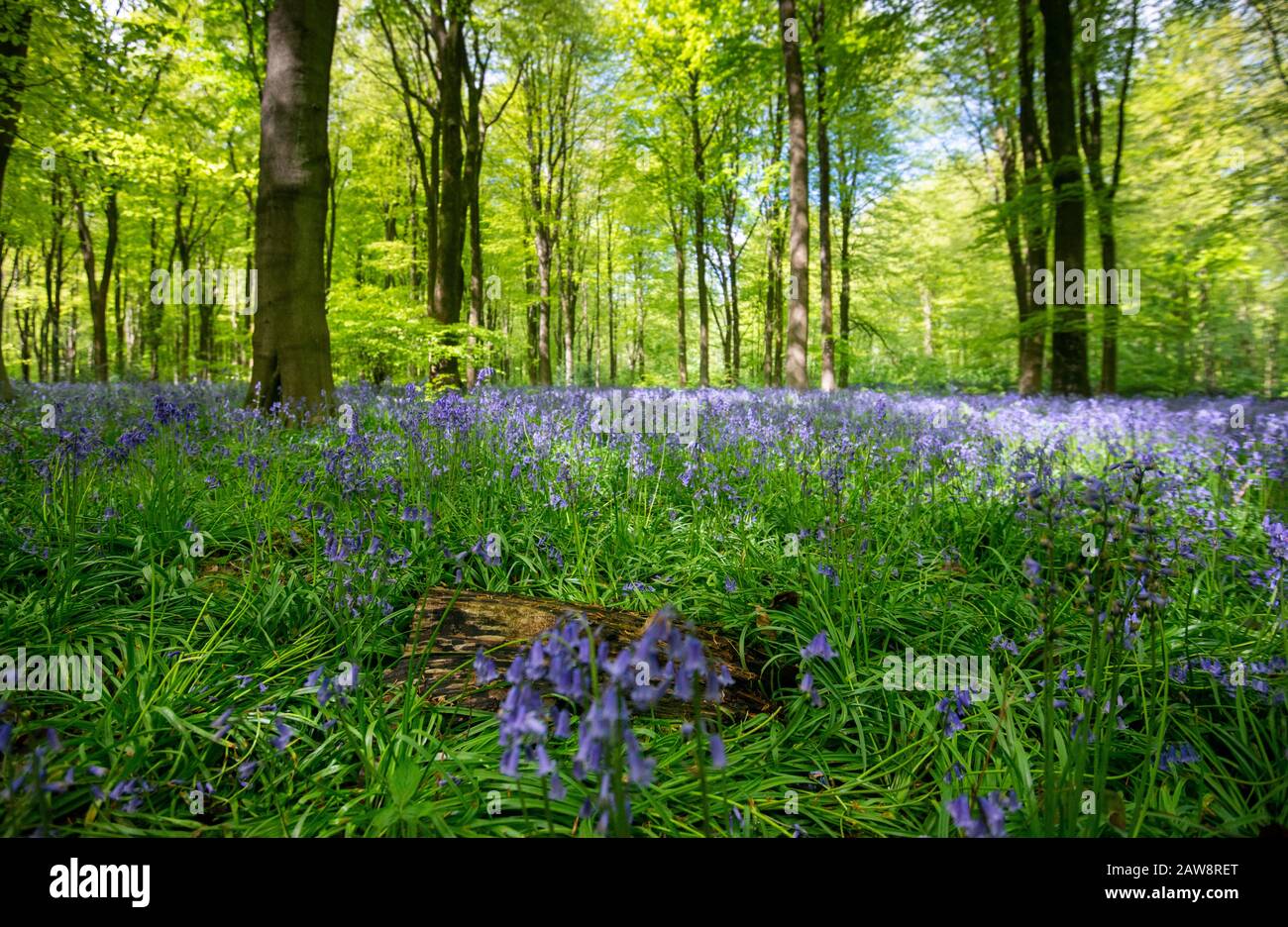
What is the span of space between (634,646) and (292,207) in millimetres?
6355

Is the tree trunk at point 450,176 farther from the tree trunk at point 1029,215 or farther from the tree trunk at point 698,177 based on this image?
the tree trunk at point 1029,215

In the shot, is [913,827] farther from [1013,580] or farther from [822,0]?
[822,0]

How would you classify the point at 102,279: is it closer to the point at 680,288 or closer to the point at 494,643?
the point at 680,288

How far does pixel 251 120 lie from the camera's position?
680 inches

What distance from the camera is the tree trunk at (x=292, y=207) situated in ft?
17.3

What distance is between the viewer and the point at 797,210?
10906 mm

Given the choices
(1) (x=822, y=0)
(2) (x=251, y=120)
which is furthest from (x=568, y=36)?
(2) (x=251, y=120)

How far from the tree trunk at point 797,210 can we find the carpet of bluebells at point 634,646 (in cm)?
724

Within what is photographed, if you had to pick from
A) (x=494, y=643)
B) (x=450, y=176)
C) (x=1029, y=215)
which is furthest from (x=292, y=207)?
(x=1029, y=215)

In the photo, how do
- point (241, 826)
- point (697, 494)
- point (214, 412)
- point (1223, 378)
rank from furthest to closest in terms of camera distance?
1. point (1223, 378)
2. point (214, 412)
3. point (697, 494)
4. point (241, 826)

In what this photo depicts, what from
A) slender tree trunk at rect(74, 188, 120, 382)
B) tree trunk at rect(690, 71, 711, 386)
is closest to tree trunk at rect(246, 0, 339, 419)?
tree trunk at rect(690, 71, 711, 386)

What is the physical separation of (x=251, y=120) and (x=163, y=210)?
4772 mm

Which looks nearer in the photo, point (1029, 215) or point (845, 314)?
point (1029, 215)

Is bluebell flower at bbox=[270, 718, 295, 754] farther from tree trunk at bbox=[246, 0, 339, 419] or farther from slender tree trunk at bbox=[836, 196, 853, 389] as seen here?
slender tree trunk at bbox=[836, 196, 853, 389]
